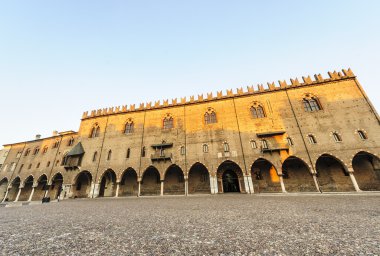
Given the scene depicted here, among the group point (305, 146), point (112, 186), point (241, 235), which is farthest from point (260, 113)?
point (112, 186)

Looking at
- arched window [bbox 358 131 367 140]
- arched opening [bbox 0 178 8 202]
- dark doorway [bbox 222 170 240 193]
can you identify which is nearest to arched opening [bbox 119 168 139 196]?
dark doorway [bbox 222 170 240 193]

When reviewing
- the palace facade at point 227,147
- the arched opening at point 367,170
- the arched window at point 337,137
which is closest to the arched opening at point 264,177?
the palace facade at point 227,147

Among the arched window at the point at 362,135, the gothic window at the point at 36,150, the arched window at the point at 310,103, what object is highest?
the arched window at the point at 310,103

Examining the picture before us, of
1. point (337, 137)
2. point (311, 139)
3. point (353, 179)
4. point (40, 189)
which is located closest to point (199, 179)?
point (311, 139)

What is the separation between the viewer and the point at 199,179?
20.3m

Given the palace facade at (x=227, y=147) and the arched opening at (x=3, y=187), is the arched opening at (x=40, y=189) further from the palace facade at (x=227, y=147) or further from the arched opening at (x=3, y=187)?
the arched opening at (x=3, y=187)

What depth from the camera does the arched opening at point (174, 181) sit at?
20.4 metres

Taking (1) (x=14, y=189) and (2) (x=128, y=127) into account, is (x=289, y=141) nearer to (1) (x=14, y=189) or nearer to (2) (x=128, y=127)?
(2) (x=128, y=127)

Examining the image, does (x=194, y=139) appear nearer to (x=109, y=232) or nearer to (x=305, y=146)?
(x=305, y=146)

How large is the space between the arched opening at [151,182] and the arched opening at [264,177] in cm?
1255

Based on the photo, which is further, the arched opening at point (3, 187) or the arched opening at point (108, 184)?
the arched opening at point (3, 187)

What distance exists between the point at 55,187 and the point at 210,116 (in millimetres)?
28105

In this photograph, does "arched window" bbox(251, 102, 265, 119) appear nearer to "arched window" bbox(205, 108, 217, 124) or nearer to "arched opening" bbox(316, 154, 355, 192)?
"arched window" bbox(205, 108, 217, 124)

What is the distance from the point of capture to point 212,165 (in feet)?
62.3
